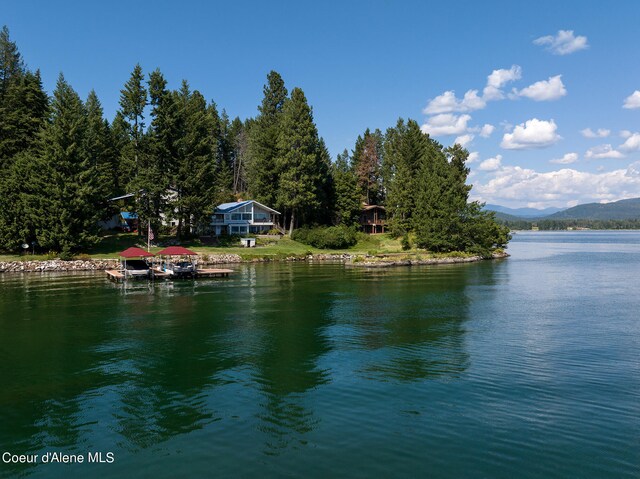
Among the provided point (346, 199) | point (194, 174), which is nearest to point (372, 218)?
point (346, 199)

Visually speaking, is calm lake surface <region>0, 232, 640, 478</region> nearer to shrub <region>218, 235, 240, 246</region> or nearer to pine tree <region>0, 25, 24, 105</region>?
shrub <region>218, 235, 240, 246</region>

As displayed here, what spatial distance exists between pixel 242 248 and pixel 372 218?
39.1m

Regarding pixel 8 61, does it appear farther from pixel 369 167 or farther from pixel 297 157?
pixel 369 167

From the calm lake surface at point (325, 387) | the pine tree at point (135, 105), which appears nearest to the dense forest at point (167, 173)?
the pine tree at point (135, 105)

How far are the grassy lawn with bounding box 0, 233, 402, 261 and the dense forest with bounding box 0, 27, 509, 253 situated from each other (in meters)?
2.45

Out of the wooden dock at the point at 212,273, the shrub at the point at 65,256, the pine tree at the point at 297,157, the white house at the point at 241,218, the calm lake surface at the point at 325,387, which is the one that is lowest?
the calm lake surface at the point at 325,387

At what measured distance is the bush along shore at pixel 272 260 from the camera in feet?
208

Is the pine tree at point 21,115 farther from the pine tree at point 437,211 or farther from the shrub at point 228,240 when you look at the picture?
the pine tree at point 437,211

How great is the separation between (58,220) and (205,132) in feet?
101

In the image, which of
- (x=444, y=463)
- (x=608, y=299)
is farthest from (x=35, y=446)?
(x=608, y=299)

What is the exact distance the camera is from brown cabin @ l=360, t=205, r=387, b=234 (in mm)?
109812

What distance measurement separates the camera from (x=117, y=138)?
9938 centimetres

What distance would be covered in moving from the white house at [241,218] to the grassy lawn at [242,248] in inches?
300

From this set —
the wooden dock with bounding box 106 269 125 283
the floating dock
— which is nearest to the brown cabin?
the floating dock
